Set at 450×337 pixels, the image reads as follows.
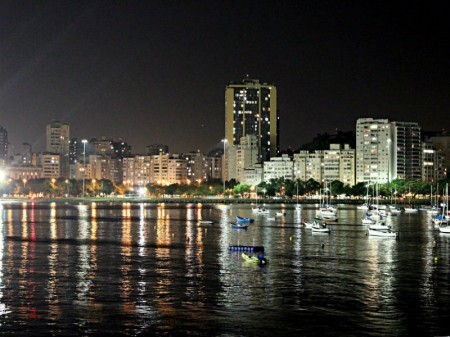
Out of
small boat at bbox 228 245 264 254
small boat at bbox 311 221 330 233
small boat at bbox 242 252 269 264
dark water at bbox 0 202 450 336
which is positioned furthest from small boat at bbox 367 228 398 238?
small boat at bbox 242 252 269 264

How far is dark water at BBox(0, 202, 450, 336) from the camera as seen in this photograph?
28281mm

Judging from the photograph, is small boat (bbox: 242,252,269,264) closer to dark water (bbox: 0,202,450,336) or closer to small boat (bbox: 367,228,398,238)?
dark water (bbox: 0,202,450,336)

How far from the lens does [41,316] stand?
29641 mm

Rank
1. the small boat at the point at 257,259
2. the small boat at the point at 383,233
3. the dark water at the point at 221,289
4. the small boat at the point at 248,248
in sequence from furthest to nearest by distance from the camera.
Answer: the small boat at the point at 383,233, the small boat at the point at 248,248, the small boat at the point at 257,259, the dark water at the point at 221,289

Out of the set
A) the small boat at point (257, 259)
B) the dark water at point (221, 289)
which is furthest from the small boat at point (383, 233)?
the small boat at point (257, 259)

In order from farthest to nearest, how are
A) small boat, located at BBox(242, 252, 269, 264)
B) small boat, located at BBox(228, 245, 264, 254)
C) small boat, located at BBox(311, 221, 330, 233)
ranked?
small boat, located at BBox(311, 221, 330, 233) → small boat, located at BBox(228, 245, 264, 254) → small boat, located at BBox(242, 252, 269, 264)

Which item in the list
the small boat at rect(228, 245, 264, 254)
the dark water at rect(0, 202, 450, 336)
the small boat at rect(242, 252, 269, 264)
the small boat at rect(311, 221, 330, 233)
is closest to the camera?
the dark water at rect(0, 202, 450, 336)

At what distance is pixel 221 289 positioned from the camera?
118 ft

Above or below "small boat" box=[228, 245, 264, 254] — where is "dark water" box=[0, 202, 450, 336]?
below

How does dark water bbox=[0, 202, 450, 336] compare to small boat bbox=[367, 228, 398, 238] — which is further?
small boat bbox=[367, 228, 398, 238]

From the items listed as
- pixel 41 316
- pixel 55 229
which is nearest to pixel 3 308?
pixel 41 316

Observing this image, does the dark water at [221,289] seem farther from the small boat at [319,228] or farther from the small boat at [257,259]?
the small boat at [319,228]

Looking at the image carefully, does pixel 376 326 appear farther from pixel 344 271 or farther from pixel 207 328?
pixel 344 271

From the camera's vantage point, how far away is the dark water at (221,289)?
28.3 meters
